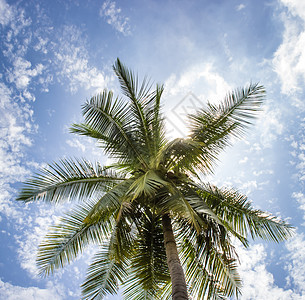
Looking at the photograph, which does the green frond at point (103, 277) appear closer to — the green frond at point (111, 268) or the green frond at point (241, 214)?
the green frond at point (111, 268)

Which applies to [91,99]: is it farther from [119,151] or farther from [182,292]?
[182,292]

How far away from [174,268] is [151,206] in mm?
1800

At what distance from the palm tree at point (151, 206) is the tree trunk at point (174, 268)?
0.17 ft

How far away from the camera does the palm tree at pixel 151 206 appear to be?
6.01m

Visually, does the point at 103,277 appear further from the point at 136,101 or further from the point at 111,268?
the point at 136,101

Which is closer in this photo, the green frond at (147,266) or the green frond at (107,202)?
the green frond at (107,202)

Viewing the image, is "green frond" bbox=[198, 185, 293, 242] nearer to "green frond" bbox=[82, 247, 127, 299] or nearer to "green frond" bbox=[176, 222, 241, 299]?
"green frond" bbox=[176, 222, 241, 299]

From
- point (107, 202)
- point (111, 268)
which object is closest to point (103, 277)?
point (111, 268)

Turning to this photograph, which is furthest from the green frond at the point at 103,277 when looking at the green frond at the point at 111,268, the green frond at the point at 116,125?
the green frond at the point at 116,125

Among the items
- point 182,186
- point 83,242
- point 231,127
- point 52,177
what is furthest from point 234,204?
point 52,177

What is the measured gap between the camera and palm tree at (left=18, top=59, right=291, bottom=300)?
601 centimetres

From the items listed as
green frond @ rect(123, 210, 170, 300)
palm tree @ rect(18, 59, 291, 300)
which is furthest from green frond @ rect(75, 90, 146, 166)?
green frond @ rect(123, 210, 170, 300)

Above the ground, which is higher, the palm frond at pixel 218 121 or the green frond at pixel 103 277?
the palm frond at pixel 218 121

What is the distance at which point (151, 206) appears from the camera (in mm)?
6562
